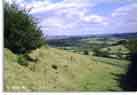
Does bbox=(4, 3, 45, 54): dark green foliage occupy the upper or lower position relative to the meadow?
upper

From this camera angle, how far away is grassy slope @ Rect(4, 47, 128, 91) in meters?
3.05

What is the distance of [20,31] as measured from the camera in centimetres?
307

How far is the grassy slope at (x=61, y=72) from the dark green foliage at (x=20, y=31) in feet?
0.23

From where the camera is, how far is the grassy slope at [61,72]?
3.05 meters

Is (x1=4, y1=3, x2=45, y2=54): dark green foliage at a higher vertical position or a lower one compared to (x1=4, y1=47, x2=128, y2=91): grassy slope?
higher

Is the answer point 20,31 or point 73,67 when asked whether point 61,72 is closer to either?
point 73,67

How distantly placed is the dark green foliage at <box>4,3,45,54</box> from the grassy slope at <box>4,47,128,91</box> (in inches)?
2.7

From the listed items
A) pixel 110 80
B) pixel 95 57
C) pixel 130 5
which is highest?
pixel 130 5

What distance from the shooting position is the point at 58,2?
10.2 feet

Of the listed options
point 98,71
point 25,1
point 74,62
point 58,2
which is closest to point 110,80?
point 98,71

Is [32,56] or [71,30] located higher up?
[71,30]

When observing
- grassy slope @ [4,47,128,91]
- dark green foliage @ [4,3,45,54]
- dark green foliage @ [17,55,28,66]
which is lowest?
grassy slope @ [4,47,128,91]

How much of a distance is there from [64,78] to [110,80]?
0.40 metres

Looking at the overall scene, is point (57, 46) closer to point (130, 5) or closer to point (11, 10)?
point (11, 10)
